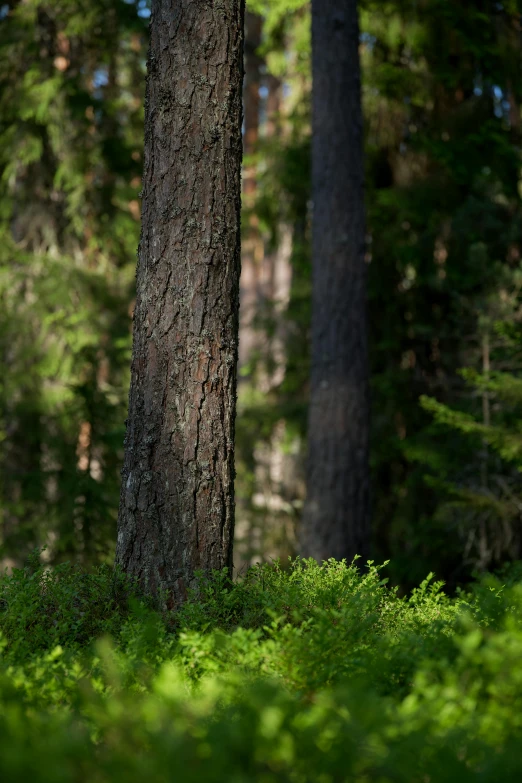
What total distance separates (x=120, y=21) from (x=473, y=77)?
4.96 meters

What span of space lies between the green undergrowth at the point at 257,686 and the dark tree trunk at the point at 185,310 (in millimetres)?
271

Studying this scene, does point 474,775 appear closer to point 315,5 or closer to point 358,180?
point 358,180

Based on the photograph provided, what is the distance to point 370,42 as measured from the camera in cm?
1056

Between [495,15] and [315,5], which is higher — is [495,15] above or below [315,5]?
above

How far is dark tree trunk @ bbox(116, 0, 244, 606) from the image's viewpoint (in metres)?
4.01

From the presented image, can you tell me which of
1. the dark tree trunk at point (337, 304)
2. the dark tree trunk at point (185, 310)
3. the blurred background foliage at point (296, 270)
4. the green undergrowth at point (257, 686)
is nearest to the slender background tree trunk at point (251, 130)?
the blurred background foliage at point (296, 270)

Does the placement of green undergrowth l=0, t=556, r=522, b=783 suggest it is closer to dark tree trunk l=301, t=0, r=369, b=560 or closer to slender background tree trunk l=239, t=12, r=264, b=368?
dark tree trunk l=301, t=0, r=369, b=560

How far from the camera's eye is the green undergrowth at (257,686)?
201 cm

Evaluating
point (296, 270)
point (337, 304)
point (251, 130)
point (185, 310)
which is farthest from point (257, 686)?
point (251, 130)

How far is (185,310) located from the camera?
13.5ft

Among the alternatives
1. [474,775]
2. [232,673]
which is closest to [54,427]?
[232,673]

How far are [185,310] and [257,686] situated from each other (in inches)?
85.5

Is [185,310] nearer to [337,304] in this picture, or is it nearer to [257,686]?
[257,686]

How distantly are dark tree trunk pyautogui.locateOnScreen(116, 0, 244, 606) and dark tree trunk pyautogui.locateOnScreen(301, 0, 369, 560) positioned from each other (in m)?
3.79
